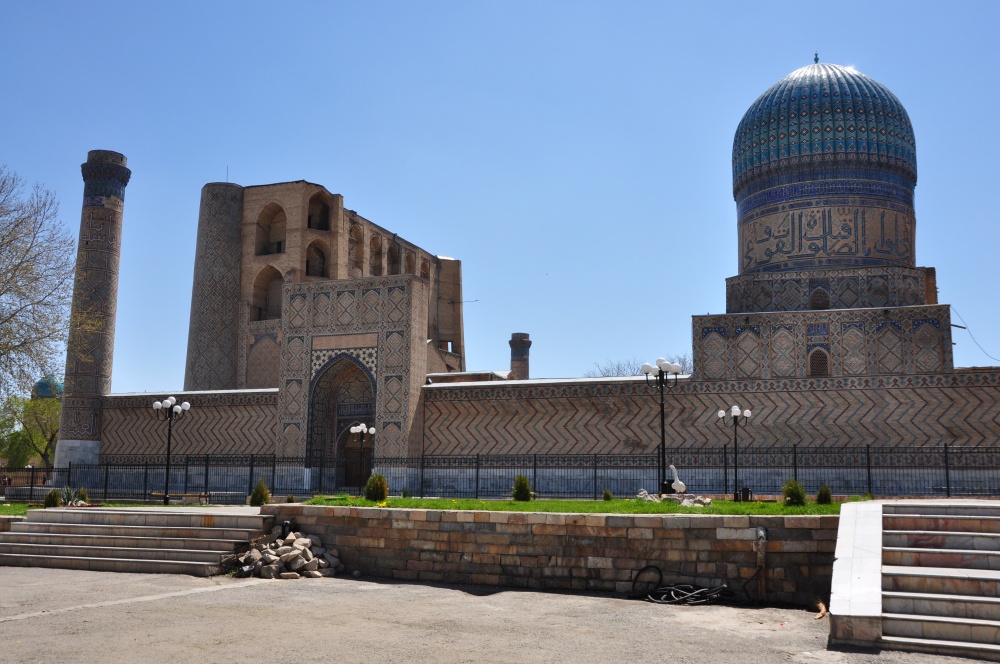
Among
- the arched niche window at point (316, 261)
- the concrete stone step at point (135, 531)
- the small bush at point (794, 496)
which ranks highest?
the arched niche window at point (316, 261)

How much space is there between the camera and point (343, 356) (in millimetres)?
21797

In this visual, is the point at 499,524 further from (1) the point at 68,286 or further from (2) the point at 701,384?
(1) the point at 68,286

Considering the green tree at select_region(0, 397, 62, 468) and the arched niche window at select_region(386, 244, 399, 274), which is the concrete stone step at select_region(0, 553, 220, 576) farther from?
the green tree at select_region(0, 397, 62, 468)

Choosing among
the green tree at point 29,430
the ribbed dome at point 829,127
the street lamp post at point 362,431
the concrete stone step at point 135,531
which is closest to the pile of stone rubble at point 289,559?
the concrete stone step at point 135,531

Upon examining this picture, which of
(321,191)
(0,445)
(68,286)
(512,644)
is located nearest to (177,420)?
(68,286)

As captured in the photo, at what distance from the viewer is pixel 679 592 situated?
29.1 feet

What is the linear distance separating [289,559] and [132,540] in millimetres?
2367

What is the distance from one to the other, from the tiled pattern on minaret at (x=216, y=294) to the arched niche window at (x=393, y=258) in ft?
18.1

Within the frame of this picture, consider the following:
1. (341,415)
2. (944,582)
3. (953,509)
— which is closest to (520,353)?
(341,415)

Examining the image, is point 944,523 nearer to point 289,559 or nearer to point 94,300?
point 289,559

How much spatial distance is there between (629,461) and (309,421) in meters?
7.65

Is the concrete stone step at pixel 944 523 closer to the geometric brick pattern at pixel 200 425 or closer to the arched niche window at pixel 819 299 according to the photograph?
the arched niche window at pixel 819 299

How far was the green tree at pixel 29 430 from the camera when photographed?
3678cm

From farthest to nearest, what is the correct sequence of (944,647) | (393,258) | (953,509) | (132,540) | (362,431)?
(393,258), (362,431), (132,540), (953,509), (944,647)
